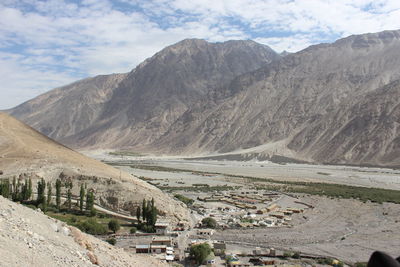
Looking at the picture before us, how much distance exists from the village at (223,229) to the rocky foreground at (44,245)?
10470 mm

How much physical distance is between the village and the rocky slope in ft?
14.1

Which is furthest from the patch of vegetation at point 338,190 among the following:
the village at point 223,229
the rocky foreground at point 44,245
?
the rocky foreground at point 44,245

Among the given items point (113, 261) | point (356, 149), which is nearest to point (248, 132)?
point (356, 149)

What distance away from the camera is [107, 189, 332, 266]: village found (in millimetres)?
26719

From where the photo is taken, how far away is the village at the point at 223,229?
2672 cm

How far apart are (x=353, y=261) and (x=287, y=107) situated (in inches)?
5163

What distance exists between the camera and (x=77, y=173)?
44.7 meters

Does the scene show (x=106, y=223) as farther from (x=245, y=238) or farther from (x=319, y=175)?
(x=319, y=175)

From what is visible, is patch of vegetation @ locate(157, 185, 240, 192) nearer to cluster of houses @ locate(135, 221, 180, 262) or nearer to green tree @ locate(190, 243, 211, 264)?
cluster of houses @ locate(135, 221, 180, 262)

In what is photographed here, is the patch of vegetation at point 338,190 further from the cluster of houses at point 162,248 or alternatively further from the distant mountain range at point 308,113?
the distant mountain range at point 308,113

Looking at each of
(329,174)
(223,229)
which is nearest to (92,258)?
(223,229)

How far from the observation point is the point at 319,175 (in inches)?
3593

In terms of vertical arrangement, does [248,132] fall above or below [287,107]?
below

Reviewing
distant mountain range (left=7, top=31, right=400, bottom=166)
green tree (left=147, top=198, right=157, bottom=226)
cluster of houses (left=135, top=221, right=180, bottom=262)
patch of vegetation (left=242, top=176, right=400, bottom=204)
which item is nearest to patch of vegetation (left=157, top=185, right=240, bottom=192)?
patch of vegetation (left=242, top=176, right=400, bottom=204)
